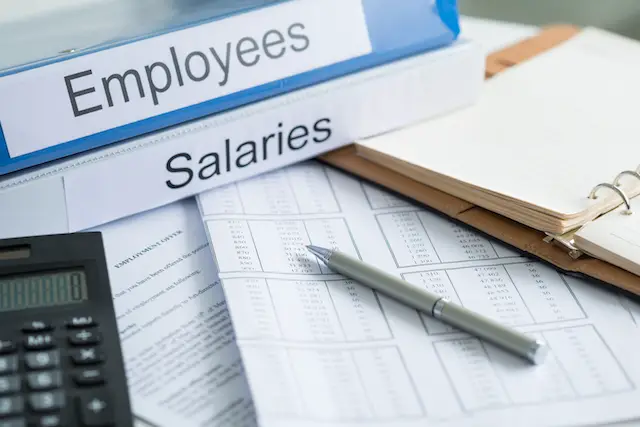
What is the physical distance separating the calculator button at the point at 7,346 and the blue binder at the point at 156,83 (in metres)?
0.12

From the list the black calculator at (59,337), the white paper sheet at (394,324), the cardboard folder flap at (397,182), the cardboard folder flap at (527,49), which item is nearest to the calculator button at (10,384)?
the black calculator at (59,337)

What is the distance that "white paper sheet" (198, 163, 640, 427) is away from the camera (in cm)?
42

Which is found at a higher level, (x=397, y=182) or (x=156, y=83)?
(x=156, y=83)

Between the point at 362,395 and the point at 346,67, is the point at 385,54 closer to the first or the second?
the point at 346,67

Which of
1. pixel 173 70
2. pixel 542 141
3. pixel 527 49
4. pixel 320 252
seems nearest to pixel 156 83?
pixel 173 70

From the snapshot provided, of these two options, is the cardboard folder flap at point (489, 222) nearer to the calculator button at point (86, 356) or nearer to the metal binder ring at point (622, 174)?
the metal binder ring at point (622, 174)

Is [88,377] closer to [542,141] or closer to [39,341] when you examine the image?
[39,341]

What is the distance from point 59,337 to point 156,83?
18cm

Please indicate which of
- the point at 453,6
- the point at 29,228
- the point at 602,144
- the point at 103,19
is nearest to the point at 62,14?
the point at 103,19

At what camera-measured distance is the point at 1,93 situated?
1.51ft

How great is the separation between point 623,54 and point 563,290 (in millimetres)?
320

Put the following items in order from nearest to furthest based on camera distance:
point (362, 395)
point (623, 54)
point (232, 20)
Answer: point (362, 395), point (232, 20), point (623, 54)

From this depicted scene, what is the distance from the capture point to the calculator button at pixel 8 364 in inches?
15.5

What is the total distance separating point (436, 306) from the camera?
0.47 m
